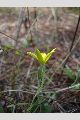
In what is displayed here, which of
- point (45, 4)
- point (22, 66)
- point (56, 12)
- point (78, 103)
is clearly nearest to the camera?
point (78, 103)

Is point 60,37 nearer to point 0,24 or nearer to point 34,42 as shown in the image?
point 34,42

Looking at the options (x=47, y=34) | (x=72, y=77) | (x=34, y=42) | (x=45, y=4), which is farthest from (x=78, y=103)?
(x=47, y=34)

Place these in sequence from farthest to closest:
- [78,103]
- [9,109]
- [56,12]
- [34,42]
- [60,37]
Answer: [56,12]
[60,37]
[34,42]
[78,103]
[9,109]

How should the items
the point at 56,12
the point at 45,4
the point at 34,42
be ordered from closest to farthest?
1. the point at 45,4
2. the point at 34,42
3. the point at 56,12

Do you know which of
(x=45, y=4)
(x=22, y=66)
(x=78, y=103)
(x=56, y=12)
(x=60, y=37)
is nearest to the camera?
(x=78, y=103)

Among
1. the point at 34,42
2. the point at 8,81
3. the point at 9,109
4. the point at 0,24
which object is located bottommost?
the point at 9,109

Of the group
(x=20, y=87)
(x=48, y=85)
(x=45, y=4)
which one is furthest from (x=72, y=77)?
(x=45, y=4)

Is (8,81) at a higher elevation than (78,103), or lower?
higher

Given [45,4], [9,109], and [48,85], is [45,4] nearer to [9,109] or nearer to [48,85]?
[48,85]

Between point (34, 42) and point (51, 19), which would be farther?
point (51, 19)
